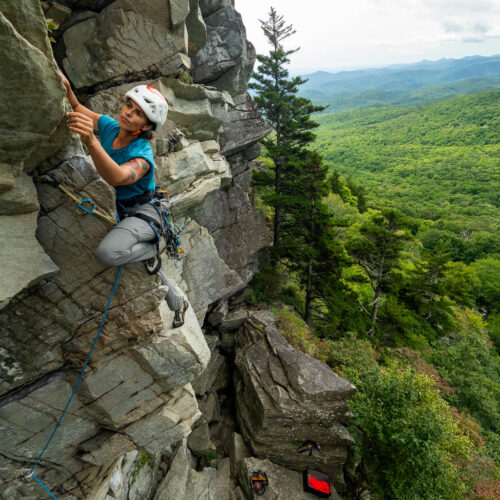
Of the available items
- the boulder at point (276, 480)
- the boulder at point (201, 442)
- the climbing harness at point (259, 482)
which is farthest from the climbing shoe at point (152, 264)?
the boulder at point (201, 442)

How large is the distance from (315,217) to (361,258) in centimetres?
644

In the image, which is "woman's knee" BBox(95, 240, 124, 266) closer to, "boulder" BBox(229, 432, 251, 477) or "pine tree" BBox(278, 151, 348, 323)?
"boulder" BBox(229, 432, 251, 477)

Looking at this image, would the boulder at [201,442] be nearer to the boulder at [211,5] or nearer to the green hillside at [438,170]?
the boulder at [211,5]

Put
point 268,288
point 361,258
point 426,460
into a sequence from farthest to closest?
point 361,258 → point 268,288 → point 426,460

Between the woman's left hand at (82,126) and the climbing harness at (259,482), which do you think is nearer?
the woman's left hand at (82,126)

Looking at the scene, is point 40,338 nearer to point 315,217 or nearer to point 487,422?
Result: point 315,217

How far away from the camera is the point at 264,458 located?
13.7 m

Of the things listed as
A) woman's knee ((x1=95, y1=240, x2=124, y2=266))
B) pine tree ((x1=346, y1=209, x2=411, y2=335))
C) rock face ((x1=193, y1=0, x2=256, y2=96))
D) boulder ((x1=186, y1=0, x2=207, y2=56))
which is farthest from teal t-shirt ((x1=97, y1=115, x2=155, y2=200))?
pine tree ((x1=346, y1=209, x2=411, y2=335))

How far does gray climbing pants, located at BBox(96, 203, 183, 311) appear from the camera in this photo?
4531 millimetres

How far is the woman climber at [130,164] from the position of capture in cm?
396

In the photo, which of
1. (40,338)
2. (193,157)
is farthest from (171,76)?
(40,338)

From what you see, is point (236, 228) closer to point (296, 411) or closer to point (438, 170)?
point (296, 411)

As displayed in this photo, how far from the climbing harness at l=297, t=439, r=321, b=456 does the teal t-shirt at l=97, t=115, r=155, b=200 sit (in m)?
14.0

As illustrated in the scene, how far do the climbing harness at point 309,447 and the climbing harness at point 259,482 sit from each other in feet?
6.45
